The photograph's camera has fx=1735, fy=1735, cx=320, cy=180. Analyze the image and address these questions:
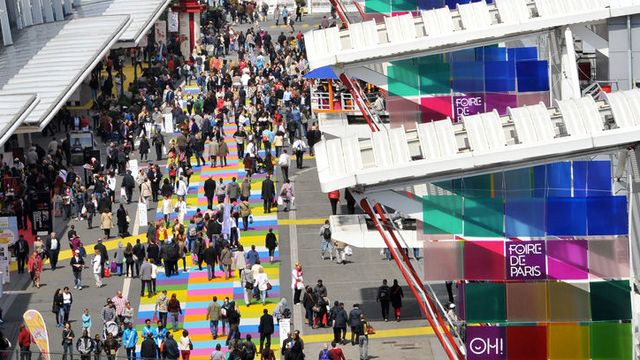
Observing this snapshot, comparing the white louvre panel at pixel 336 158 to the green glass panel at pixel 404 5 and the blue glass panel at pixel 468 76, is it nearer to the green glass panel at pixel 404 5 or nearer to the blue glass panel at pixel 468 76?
the blue glass panel at pixel 468 76

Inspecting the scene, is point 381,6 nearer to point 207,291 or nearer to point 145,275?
point 207,291

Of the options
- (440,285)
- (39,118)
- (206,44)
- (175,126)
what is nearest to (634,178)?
(440,285)

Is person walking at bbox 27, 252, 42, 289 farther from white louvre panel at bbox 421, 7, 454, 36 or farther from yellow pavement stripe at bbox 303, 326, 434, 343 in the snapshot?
white louvre panel at bbox 421, 7, 454, 36

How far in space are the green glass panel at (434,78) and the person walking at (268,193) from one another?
18.3 metres

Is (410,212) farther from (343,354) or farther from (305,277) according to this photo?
(305,277)

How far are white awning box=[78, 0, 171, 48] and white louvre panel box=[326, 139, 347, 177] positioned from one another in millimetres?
50032

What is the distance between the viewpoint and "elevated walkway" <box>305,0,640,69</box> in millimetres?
33406

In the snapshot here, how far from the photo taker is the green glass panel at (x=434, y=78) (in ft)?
131

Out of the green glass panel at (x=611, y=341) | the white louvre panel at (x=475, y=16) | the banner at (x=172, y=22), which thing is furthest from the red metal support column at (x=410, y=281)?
the banner at (x=172, y=22)

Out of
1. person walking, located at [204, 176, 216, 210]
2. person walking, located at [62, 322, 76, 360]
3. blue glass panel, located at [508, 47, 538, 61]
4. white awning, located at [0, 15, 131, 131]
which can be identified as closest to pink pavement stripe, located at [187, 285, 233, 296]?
person walking, located at [62, 322, 76, 360]

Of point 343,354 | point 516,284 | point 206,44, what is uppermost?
point 206,44

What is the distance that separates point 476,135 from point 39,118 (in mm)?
35299

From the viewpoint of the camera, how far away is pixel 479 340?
28094 millimetres

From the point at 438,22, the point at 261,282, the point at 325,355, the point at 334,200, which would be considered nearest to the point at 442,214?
the point at 438,22
